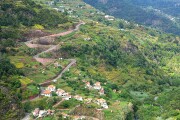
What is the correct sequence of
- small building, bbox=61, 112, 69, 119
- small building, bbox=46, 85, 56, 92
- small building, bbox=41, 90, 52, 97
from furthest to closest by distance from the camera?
small building, bbox=46, 85, 56, 92 → small building, bbox=41, 90, 52, 97 → small building, bbox=61, 112, 69, 119

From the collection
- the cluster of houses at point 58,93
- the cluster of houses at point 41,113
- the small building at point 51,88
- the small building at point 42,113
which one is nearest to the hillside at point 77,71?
the small building at point 51,88

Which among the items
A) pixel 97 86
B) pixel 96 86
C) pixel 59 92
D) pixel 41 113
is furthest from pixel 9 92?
pixel 97 86

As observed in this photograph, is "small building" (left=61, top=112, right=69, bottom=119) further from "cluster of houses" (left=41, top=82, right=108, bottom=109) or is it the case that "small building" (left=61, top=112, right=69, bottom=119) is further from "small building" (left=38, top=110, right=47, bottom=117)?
"cluster of houses" (left=41, top=82, right=108, bottom=109)

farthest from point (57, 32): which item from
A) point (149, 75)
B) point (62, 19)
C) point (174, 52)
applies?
point (174, 52)

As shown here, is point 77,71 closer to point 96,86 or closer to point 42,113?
point 96,86

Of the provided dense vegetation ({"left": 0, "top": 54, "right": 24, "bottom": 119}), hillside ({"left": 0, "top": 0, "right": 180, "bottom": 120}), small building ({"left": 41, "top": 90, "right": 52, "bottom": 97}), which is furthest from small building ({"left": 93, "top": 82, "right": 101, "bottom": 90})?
dense vegetation ({"left": 0, "top": 54, "right": 24, "bottom": 119})

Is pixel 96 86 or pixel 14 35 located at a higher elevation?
pixel 14 35

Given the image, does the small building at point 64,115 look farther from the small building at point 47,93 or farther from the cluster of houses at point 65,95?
the small building at point 47,93

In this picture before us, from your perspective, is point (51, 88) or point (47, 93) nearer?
point (47, 93)
